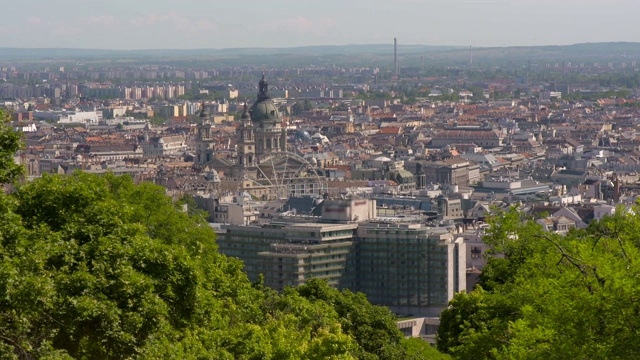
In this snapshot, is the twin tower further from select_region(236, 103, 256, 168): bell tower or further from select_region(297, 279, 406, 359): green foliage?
select_region(297, 279, 406, 359): green foliage

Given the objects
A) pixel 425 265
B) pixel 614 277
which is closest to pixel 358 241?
pixel 425 265

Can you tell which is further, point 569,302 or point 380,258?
point 380,258

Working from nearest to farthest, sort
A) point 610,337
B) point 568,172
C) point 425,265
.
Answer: point 610,337, point 425,265, point 568,172

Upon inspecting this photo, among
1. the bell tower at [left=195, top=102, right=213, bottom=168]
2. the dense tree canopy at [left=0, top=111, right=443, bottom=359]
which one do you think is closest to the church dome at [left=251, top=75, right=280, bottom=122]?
the bell tower at [left=195, top=102, right=213, bottom=168]

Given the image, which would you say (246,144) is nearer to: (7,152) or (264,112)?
(264,112)

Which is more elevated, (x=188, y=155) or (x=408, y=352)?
(x=408, y=352)

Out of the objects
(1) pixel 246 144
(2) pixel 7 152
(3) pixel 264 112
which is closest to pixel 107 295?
(2) pixel 7 152

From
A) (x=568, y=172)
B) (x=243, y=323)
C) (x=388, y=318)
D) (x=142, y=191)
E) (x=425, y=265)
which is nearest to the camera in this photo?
(x=243, y=323)

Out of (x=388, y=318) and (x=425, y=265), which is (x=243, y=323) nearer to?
(x=388, y=318)

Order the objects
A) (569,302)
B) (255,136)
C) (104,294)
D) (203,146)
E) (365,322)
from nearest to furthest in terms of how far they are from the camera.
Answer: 1. (569,302)
2. (104,294)
3. (365,322)
4. (255,136)
5. (203,146)
